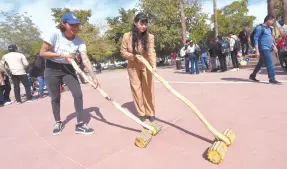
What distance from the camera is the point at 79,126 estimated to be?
144 inches

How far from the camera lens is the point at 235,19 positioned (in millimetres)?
46844

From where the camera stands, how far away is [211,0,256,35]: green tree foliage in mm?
46281

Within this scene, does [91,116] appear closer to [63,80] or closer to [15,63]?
[63,80]

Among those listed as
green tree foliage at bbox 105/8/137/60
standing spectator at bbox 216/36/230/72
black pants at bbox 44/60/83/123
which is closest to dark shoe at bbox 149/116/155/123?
black pants at bbox 44/60/83/123

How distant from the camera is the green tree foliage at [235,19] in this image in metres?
46.3

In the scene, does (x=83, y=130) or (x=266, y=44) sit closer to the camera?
(x=83, y=130)

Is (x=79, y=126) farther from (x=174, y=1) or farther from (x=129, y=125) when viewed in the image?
(x=174, y=1)

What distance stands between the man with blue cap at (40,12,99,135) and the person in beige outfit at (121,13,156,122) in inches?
26.0

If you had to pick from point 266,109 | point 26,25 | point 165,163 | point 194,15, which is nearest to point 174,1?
point 194,15

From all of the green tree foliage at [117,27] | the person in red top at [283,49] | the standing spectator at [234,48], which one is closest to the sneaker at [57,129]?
the person in red top at [283,49]

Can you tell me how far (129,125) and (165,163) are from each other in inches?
57.6

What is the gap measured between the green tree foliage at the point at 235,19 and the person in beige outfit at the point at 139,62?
47401mm

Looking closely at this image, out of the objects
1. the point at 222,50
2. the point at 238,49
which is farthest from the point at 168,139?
the point at 238,49

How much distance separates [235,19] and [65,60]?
50.0 metres
